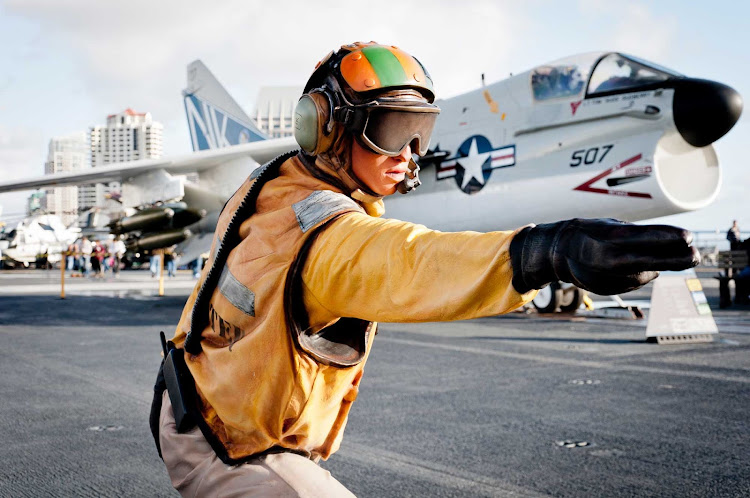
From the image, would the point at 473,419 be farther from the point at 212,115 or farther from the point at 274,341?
the point at 212,115

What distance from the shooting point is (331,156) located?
1.65 metres

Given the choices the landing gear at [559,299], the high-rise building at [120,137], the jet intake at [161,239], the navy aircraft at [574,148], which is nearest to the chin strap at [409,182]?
the navy aircraft at [574,148]

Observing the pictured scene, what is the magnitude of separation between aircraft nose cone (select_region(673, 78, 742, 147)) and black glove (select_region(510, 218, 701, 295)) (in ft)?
27.5

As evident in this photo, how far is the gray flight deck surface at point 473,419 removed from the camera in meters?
3.49

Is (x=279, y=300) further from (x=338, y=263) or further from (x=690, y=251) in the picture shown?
(x=690, y=251)

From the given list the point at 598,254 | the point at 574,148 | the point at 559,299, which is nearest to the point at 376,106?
the point at 598,254

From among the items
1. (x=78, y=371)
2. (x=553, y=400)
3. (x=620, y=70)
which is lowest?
(x=78, y=371)

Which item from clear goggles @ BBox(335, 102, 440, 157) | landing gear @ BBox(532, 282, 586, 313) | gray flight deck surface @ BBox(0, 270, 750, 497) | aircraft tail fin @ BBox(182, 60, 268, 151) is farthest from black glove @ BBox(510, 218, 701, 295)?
aircraft tail fin @ BBox(182, 60, 268, 151)

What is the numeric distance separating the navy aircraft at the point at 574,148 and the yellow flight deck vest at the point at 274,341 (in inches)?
315

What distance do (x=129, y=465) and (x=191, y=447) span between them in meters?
2.44

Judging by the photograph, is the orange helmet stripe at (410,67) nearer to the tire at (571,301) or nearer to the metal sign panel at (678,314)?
the metal sign panel at (678,314)

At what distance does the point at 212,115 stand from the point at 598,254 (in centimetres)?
2330

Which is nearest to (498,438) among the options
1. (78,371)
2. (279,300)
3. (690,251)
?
(279,300)

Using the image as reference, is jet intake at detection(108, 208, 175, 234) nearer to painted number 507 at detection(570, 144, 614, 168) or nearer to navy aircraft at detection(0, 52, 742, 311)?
navy aircraft at detection(0, 52, 742, 311)
